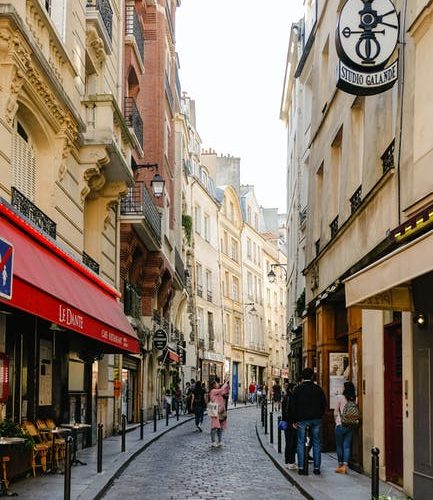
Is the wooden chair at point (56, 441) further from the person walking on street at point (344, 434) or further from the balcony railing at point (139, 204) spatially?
the balcony railing at point (139, 204)

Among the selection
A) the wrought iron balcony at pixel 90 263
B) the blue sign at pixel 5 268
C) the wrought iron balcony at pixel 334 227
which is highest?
the wrought iron balcony at pixel 334 227

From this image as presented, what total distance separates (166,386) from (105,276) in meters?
17.6

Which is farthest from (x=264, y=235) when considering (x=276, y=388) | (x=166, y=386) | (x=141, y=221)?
(x=141, y=221)

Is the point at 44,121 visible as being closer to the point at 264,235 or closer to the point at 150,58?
the point at 150,58

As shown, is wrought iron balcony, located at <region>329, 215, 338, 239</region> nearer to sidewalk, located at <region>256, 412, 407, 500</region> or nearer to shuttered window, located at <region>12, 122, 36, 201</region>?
sidewalk, located at <region>256, 412, 407, 500</region>

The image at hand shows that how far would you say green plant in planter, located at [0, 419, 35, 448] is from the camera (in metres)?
12.0

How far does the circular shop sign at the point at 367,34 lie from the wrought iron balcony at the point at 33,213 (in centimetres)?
546

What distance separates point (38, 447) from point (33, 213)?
3.86 m

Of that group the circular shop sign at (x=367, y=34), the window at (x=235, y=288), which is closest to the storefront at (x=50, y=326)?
the circular shop sign at (x=367, y=34)

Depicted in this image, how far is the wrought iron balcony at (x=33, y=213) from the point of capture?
13.4 meters

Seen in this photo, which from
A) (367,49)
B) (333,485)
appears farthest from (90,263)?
(367,49)

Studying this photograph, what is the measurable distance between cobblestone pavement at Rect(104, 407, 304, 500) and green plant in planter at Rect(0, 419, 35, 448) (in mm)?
1381

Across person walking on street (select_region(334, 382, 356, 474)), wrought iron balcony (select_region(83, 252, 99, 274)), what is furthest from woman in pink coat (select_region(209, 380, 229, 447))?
person walking on street (select_region(334, 382, 356, 474))

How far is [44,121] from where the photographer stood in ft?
49.1
